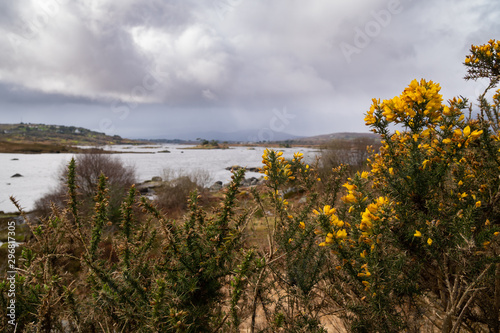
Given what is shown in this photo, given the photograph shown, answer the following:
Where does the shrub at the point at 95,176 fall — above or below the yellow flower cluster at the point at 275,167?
below

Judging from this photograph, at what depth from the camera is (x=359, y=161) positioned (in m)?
25.4

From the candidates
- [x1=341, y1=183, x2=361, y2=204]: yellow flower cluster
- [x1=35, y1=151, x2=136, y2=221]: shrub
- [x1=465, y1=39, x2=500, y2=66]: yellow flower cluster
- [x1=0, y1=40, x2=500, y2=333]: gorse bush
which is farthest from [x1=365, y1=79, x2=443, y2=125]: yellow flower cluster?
[x1=35, y1=151, x2=136, y2=221]: shrub

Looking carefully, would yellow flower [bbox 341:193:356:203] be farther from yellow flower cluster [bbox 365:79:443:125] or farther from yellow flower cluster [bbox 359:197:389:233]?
yellow flower cluster [bbox 365:79:443:125]

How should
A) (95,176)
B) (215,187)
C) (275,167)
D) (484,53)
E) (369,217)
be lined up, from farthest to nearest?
(215,187), (95,176), (484,53), (275,167), (369,217)

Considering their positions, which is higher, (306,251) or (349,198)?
(349,198)

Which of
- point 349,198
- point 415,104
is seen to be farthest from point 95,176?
point 415,104

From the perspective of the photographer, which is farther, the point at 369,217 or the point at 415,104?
the point at 415,104

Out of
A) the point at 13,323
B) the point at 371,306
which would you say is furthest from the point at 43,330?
the point at 371,306

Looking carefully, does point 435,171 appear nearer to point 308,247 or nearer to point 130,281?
point 308,247

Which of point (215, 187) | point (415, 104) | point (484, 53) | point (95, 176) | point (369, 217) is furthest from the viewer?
point (215, 187)

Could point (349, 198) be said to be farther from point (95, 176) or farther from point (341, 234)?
point (95, 176)

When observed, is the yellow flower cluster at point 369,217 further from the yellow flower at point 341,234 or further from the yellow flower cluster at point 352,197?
the yellow flower cluster at point 352,197

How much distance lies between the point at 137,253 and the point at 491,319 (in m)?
2.91

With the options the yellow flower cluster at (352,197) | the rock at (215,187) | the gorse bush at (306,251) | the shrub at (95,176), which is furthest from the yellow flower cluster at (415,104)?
the rock at (215,187)
